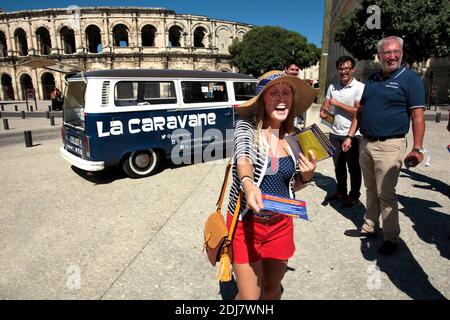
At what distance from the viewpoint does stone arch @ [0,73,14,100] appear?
48.7 m

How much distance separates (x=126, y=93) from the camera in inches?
238

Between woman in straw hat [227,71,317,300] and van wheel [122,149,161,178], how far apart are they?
4702 millimetres

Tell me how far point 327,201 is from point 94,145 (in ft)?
14.5

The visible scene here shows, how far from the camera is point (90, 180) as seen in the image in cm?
632

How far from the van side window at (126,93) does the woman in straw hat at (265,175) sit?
14.9 ft

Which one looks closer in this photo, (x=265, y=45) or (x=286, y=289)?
(x=286, y=289)

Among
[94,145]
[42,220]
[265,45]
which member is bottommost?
[42,220]

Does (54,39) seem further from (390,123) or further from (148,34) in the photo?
(390,123)

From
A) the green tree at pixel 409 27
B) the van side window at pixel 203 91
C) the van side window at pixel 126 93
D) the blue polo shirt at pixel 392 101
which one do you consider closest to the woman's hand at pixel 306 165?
A: the blue polo shirt at pixel 392 101

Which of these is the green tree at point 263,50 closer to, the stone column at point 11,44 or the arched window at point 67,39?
the arched window at point 67,39

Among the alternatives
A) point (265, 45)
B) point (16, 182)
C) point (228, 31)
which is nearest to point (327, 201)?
point (16, 182)

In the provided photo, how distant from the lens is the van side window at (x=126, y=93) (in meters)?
5.83

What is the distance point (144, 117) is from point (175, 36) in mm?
49743

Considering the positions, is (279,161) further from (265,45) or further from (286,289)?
(265,45)
